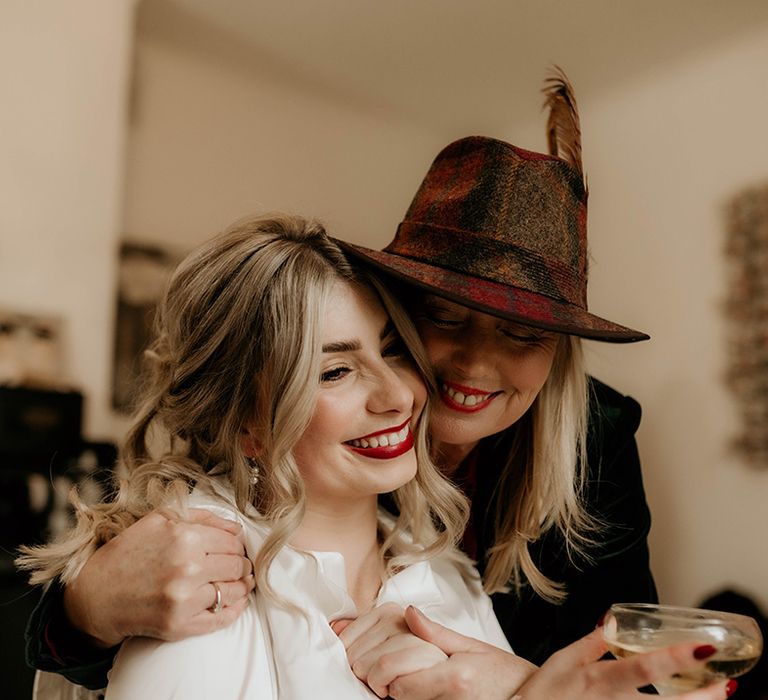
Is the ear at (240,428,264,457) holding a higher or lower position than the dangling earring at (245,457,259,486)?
higher

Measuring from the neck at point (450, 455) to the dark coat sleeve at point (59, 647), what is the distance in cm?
68

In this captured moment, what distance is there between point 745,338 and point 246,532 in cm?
269

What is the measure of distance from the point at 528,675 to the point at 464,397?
493 millimetres

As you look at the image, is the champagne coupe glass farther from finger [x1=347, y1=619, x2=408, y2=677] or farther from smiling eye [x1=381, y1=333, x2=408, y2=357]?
smiling eye [x1=381, y1=333, x2=408, y2=357]

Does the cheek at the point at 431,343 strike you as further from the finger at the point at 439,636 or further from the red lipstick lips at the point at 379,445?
the finger at the point at 439,636

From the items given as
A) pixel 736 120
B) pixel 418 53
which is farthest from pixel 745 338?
pixel 418 53

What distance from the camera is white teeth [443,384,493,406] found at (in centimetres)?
147

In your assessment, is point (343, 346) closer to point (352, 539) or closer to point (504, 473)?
point (352, 539)

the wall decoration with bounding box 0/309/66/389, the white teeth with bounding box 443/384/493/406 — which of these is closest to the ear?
the white teeth with bounding box 443/384/493/406

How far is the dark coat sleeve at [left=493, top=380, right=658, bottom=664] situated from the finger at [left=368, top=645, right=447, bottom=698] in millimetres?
576

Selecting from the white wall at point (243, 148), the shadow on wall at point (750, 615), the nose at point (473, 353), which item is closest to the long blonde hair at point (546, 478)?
the nose at point (473, 353)

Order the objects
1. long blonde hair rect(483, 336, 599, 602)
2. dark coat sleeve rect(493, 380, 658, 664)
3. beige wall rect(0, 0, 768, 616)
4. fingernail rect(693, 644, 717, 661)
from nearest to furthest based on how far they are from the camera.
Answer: fingernail rect(693, 644, 717, 661) → long blonde hair rect(483, 336, 599, 602) → dark coat sleeve rect(493, 380, 658, 664) → beige wall rect(0, 0, 768, 616)

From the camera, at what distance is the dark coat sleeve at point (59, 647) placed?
127cm

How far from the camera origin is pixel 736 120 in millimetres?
3393
